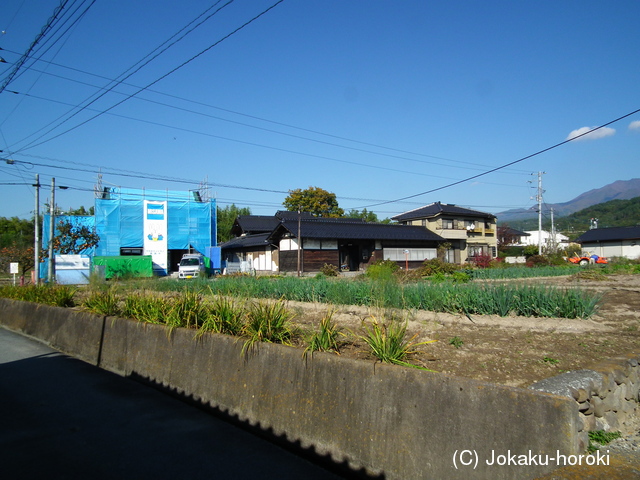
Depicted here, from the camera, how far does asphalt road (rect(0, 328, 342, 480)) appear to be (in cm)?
463

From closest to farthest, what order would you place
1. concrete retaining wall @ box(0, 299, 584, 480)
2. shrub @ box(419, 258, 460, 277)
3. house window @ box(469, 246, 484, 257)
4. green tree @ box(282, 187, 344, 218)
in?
1. concrete retaining wall @ box(0, 299, 584, 480)
2. shrub @ box(419, 258, 460, 277)
3. house window @ box(469, 246, 484, 257)
4. green tree @ box(282, 187, 344, 218)

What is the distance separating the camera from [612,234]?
63.1 m

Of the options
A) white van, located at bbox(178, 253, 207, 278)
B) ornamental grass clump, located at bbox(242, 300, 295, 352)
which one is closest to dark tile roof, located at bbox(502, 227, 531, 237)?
white van, located at bbox(178, 253, 207, 278)

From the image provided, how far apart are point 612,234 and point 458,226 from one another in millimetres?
27226

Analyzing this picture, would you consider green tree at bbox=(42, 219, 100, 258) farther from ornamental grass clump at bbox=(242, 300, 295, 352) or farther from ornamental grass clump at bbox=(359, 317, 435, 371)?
ornamental grass clump at bbox=(359, 317, 435, 371)

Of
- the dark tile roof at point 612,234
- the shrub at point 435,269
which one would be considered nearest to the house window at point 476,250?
the dark tile roof at point 612,234

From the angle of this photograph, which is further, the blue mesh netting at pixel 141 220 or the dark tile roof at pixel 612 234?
the dark tile roof at pixel 612 234

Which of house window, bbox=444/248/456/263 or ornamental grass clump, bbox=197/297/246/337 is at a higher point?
house window, bbox=444/248/456/263

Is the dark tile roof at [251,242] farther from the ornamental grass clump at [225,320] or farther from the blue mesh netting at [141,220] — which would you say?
the ornamental grass clump at [225,320]

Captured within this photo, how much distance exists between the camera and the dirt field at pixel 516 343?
19.0ft

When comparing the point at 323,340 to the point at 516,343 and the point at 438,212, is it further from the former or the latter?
the point at 438,212

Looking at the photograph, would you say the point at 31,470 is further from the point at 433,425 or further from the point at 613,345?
the point at 613,345

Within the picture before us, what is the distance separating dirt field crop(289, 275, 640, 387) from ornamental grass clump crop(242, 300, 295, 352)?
94cm

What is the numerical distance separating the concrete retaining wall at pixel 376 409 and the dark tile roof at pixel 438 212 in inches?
1842
